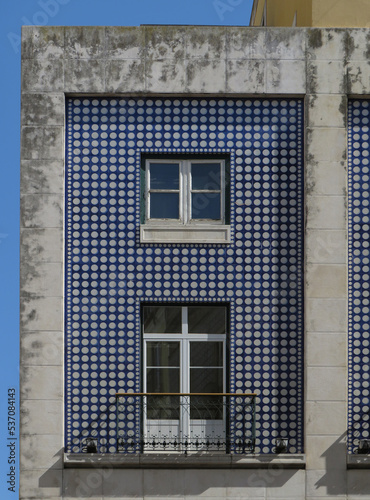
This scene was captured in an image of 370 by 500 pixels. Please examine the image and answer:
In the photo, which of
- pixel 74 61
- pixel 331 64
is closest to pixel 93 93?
pixel 74 61

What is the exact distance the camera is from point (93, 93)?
17969mm

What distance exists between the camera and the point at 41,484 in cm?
1717

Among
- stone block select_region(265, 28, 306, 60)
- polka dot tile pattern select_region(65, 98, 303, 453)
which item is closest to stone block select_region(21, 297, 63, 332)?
polka dot tile pattern select_region(65, 98, 303, 453)

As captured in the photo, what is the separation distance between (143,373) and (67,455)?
2134 mm

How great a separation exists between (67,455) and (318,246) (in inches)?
249

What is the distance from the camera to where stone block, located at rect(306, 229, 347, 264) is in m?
17.6

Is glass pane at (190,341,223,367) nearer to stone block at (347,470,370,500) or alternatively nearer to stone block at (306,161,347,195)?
stone block at (347,470,370,500)

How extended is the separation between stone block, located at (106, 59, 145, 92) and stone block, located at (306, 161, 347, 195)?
3.79 meters

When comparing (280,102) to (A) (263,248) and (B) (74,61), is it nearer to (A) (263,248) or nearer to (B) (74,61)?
(A) (263,248)

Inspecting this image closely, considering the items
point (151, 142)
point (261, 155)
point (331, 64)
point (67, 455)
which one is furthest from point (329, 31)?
point (67, 455)

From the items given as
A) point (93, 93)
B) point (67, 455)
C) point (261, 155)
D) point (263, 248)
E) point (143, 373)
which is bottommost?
point (67, 455)

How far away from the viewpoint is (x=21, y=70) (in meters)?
18.0

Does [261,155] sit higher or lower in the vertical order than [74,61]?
lower

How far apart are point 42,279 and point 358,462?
705 cm
